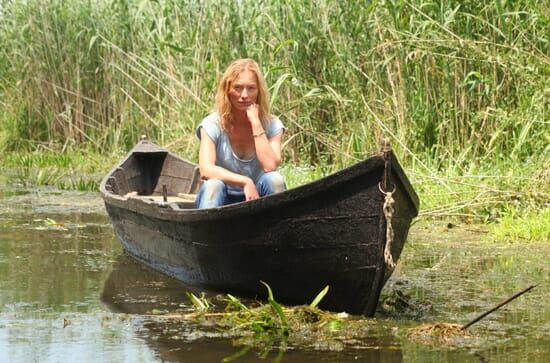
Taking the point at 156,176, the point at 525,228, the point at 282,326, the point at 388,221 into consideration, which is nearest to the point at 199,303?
the point at 282,326

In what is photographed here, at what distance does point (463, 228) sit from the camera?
8.93 m

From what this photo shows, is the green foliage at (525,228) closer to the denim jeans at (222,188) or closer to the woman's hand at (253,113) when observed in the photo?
the denim jeans at (222,188)

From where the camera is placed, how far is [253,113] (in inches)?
255

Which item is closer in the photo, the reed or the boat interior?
the boat interior

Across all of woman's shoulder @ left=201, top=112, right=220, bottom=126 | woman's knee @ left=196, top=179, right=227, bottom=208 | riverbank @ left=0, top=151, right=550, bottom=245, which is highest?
woman's shoulder @ left=201, top=112, right=220, bottom=126

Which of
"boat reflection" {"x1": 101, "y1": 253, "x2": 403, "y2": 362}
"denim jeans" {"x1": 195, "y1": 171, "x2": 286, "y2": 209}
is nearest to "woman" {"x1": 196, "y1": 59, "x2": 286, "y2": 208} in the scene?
"denim jeans" {"x1": 195, "y1": 171, "x2": 286, "y2": 209}

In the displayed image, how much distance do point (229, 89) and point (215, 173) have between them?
1.46 feet

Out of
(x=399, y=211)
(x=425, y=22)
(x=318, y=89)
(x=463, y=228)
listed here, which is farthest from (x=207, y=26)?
(x=399, y=211)

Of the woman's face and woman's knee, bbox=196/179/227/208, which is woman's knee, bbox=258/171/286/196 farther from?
the woman's face

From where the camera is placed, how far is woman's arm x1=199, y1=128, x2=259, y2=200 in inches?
250

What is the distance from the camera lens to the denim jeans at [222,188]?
21.1 ft

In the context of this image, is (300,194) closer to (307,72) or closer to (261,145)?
(261,145)

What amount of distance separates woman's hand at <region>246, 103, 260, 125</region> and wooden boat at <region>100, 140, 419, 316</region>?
23.2 inches

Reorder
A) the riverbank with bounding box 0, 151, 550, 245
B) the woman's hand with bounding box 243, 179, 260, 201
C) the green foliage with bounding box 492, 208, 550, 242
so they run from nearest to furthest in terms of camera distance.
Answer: the woman's hand with bounding box 243, 179, 260, 201 < the green foliage with bounding box 492, 208, 550, 242 < the riverbank with bounding box 0, 151, 550, 245
